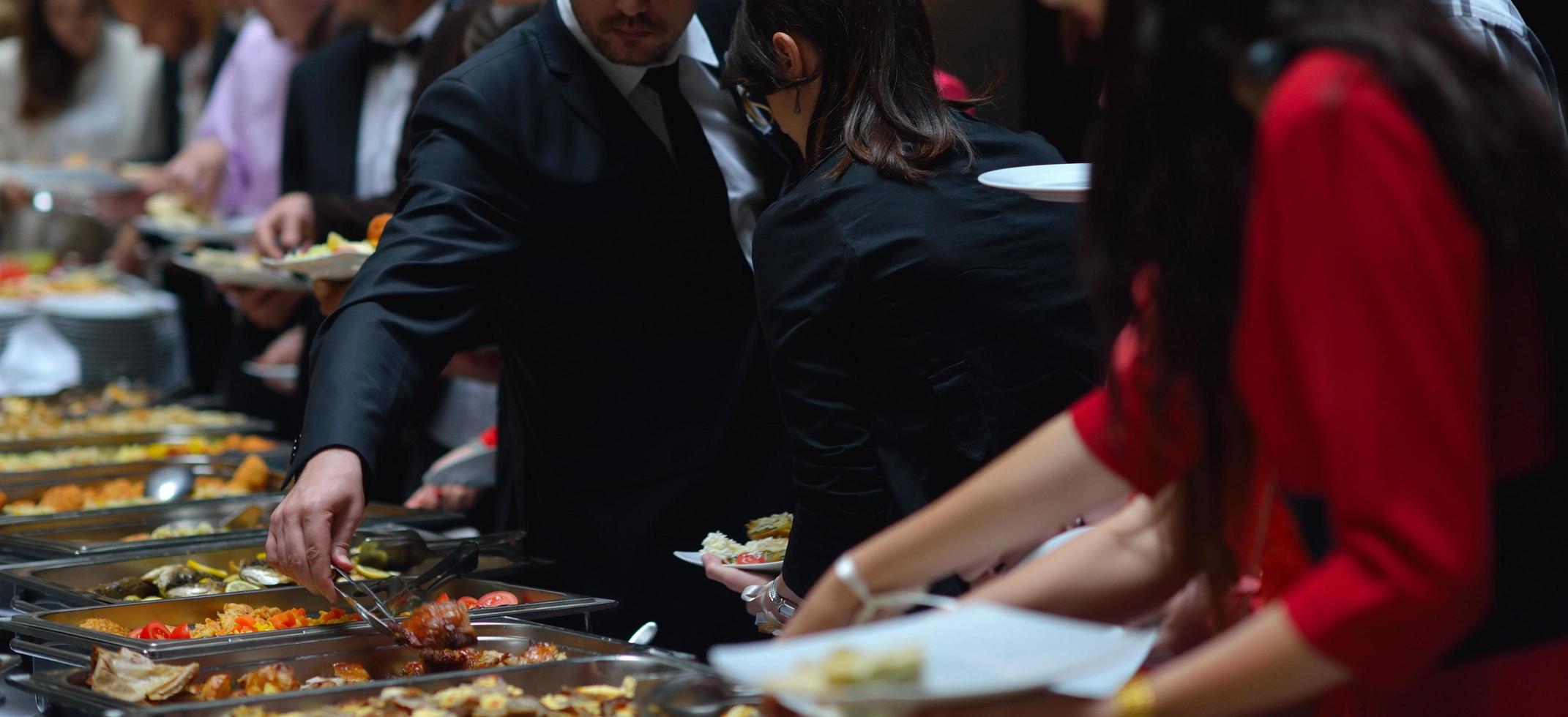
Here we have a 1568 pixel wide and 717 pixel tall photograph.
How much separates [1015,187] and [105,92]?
4585 millimetres

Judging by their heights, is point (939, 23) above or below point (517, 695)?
above

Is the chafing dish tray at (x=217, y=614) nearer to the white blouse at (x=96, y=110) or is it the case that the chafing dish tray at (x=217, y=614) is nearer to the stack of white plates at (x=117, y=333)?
the stack of white plates at (x=117, y=333)

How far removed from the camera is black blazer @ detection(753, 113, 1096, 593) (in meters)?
1.48

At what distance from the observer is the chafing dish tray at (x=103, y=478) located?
2500 mm

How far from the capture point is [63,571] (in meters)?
1.92

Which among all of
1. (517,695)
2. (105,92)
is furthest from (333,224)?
(105,92)

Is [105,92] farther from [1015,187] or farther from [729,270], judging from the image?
[1015,187]

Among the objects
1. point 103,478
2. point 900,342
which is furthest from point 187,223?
point 900,342

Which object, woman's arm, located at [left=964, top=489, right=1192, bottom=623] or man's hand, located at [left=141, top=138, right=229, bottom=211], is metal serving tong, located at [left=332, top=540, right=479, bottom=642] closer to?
woman's arm, located at [left=964, top=489, right=1192, bottom=623]

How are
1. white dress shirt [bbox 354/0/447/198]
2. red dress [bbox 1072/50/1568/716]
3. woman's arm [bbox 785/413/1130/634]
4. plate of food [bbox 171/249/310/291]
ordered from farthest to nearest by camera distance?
white dress shirt [bbox 354/0/447/198]
plate of food [bbox 171/249/310/291]
woman's arm [bbox 785/413/1130/634]
red dress [bbox 1072/50/1568/716]

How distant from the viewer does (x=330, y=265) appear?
208 centimetres

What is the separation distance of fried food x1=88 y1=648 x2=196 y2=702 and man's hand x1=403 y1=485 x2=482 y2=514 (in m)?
0.95

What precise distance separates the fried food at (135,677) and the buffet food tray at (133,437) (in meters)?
1.67

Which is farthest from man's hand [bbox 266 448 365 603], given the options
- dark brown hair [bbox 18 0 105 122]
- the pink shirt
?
dark brown hair [bbox 18 0 105 122]
